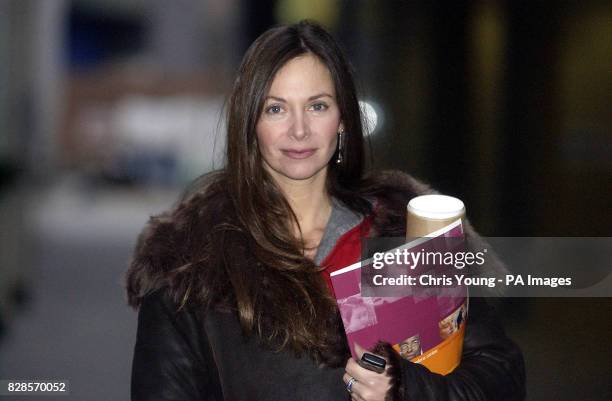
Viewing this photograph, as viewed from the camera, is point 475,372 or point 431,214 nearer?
point 431,214

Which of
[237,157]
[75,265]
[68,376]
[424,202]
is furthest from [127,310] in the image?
[424,202]

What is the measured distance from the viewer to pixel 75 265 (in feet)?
15.4

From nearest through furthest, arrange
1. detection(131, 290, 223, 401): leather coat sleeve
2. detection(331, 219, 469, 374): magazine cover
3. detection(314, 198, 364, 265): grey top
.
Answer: detection(331, 219, 469, 374): magazine cover
detection(131, 290, 223, 401): leather coat sleeve
detection(314, 198, 364, 265): grey top

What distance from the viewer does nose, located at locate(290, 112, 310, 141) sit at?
1.45 meters

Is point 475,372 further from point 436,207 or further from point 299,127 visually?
point 299,127

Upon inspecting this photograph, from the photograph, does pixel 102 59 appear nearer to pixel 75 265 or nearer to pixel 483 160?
pixel 75 265

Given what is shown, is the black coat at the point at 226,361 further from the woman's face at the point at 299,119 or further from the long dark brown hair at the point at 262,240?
the woman's face at the point at 299,119

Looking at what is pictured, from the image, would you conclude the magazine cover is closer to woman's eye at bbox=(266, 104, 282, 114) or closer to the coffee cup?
the coffee cup

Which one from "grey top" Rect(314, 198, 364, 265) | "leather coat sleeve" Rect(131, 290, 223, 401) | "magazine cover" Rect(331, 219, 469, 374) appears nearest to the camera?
"magazine cover" Rect(331, 219, 469, 374)

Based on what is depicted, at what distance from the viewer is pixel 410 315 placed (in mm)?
1245

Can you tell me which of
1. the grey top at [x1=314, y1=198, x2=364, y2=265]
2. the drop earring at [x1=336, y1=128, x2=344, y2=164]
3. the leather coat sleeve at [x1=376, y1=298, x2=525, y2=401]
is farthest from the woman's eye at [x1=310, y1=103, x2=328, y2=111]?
the leather coat sleeve at [x1=376, y1=298, x2=525, y2=401]

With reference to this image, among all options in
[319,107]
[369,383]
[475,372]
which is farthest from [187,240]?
[475,372]

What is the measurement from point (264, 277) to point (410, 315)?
1.17 feet

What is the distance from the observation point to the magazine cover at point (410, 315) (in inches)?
47.1
